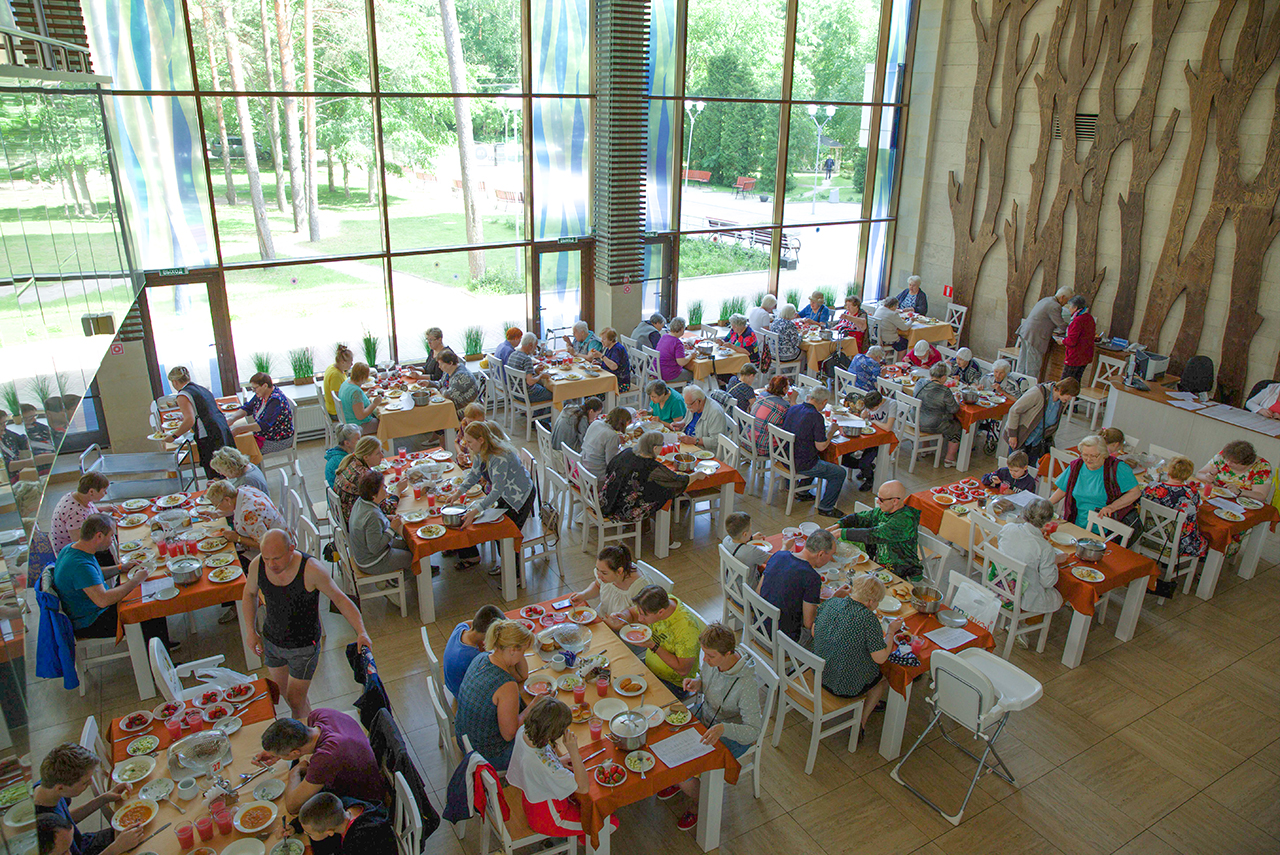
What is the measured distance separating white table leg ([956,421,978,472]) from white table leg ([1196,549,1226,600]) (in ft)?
9.99

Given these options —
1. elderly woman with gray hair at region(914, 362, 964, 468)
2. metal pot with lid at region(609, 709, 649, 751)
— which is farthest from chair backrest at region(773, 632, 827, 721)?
elderly woman with gray hair at region(914, 362, 964, 468)

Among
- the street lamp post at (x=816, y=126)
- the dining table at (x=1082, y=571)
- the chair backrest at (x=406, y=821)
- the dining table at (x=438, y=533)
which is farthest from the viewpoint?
the street lamp post at (x=816, y=126)

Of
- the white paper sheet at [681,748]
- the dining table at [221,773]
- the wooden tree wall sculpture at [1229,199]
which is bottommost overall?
the white paper sheet at [681,748]

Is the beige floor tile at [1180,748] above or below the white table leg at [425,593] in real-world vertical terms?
below

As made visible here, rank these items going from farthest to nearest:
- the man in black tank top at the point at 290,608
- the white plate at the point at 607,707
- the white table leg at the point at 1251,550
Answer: the white table leg at the point at 1251,550 < the man in black tank top at the point at 290,608 < the white plate at the point at 607,707

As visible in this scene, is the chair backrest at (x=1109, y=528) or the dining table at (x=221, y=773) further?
the chair backrest at (x=1109, y=528)

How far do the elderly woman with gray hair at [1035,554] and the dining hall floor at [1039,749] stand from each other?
2.07ft

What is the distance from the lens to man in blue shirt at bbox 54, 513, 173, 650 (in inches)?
238

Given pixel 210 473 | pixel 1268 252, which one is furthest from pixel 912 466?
pixel 210 473

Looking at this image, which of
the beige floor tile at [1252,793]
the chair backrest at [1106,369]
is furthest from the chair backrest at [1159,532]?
the chair backrest at [1106,369]

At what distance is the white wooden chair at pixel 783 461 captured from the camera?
9.30m

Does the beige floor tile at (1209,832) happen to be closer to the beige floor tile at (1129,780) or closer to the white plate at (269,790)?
the beige floor tile at (1129,780)

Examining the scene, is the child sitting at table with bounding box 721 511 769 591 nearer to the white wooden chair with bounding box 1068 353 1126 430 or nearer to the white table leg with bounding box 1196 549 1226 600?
the white table leg with bounding box 1196 549 1226 600

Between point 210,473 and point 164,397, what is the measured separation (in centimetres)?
211
